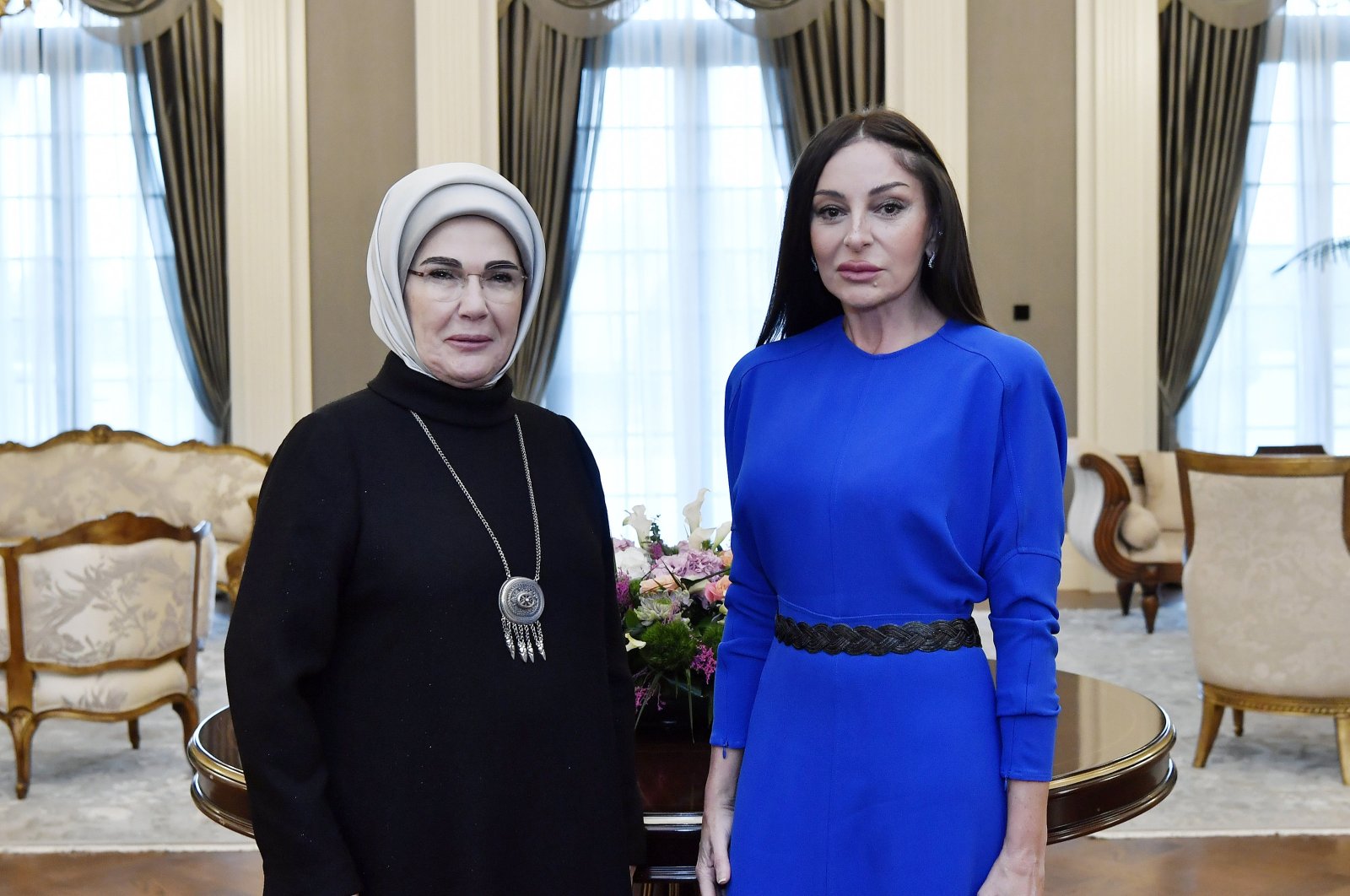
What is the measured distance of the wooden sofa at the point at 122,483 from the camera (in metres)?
6.87

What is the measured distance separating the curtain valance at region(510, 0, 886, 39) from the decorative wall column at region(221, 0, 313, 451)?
0.84 metres

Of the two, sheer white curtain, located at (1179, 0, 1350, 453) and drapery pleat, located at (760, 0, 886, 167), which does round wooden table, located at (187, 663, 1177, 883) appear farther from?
sheer white curtain, located at (1179, 0, 1350, 453)

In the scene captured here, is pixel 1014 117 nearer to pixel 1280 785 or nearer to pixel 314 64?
pixel 314 64

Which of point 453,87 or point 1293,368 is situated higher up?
point 453,87

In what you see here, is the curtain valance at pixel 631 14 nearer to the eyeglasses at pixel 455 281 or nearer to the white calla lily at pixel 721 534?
the white calla lily at pixel 721 534

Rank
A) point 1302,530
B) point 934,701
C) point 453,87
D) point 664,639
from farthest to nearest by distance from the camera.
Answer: point 453,87, point 1302,530, point 664,639, point 934,701

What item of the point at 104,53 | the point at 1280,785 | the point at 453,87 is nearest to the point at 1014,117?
the point at 453,87

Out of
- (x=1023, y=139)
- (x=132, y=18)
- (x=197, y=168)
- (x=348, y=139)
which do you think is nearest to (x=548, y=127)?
(x=348, y=139)

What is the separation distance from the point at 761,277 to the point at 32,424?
15.5 ft

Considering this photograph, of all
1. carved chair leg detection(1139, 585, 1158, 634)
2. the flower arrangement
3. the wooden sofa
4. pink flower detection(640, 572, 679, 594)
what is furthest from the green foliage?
the wooden sofa

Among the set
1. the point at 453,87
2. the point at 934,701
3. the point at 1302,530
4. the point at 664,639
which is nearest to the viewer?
the point at 934,701

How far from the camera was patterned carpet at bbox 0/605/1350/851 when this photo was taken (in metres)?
3.49

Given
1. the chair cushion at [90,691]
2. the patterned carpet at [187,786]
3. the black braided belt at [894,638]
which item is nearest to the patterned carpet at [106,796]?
the patterned carpet at [187,786]

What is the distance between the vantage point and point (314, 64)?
7.69m
